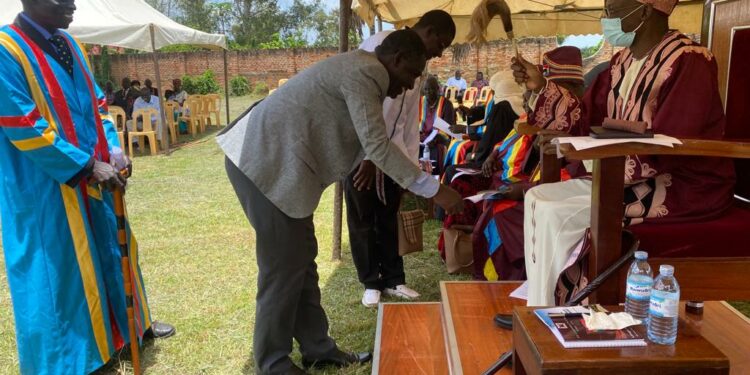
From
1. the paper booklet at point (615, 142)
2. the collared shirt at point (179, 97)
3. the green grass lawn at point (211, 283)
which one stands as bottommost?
the green grass lawn at point (211, 283)

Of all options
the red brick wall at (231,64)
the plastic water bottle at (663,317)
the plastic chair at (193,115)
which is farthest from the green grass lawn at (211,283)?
the red brick wall at (231,64)

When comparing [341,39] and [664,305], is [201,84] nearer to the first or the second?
[341,39]

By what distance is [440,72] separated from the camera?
23766 mm

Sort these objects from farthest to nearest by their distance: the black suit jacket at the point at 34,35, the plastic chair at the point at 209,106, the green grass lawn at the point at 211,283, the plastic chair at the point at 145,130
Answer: the plastic chair at the point at 209,106 < the plastic chair at the point at 145,130 < the green grass lawn at the point at 211,283 < the black suit jacket at the point at 34,35

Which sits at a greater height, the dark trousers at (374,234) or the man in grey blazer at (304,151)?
the man in grey blazer at (304,151)

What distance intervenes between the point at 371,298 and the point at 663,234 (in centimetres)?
207

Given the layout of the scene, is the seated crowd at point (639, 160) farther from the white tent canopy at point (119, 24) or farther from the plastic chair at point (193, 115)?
the plastic chair at point (193, 115)

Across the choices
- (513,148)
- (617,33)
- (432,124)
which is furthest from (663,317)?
(432,124)

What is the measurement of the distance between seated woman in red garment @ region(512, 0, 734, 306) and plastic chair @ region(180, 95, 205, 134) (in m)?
14.2

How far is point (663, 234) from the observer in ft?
6.82

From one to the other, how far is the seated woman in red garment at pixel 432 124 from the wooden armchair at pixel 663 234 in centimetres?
444

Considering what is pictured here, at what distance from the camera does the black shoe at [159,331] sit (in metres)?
3.33

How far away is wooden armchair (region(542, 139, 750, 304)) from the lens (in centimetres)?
191

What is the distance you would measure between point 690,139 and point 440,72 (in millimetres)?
22338
